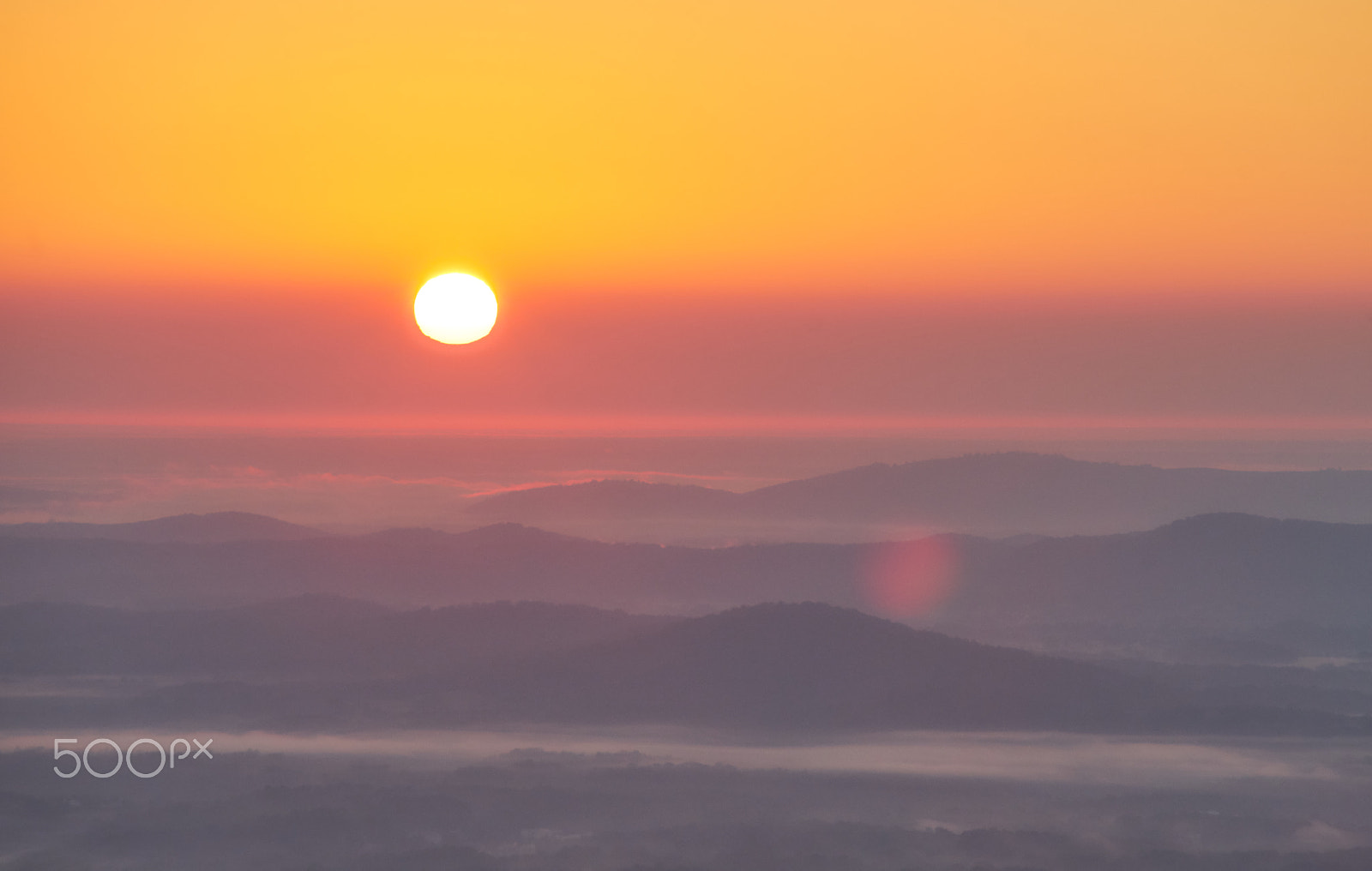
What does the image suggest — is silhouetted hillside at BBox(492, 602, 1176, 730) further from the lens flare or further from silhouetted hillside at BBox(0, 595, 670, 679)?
the lens flare

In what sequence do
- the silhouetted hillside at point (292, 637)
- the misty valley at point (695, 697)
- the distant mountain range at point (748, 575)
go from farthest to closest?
the distant mountain range at point (748, 575) → the silhouetted hillside at point (292, 637) → the misty valley at point (695, 697)

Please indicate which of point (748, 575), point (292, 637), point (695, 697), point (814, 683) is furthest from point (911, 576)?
point (292, 637)

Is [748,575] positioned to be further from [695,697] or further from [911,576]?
[695,697]

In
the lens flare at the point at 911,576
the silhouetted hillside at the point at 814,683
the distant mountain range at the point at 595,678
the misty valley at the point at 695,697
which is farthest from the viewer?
the lens flare at the point at 911,576

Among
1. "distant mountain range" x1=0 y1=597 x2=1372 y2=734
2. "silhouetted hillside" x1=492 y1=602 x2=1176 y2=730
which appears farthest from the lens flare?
"silhouetted hillside" x1=492 y1=602 x2=1176 y2=730

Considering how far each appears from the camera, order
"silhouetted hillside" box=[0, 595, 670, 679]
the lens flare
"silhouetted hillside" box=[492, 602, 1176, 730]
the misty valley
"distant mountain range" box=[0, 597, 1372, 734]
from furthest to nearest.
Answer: the lens flare
"silhouetted hillside" box=[0, 595, 670, 679]
"silhouetted hillside" box=[492, 602, 1176, 730]
"distant mountain range" box=[0, 597, 1372, 734]
the misty valley

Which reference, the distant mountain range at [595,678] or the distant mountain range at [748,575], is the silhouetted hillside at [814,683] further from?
the distant mountain range at [748,575]

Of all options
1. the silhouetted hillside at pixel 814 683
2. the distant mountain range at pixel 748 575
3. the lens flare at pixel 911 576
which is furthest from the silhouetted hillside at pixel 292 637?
the lens flare at pixel 911 576

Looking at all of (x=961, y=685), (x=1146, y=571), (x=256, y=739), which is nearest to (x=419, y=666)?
(x=256, y=739)
